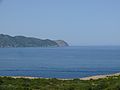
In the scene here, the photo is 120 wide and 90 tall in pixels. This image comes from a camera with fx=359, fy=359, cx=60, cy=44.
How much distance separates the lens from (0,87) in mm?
19953

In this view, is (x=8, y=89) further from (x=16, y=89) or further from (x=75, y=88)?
(x=75, y=88)

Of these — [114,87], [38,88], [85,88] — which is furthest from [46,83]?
[114,87]

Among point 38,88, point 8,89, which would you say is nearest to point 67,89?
point 38,88

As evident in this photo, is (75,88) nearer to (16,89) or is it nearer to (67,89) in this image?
(67,89)

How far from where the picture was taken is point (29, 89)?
20.8 metres

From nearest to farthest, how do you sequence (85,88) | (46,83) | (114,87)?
(114,87) < (85,88) < (46,83)

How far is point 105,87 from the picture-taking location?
70.4 ft

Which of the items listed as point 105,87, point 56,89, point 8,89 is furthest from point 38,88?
point 105,87

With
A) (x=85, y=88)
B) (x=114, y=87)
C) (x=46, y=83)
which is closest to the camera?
(x=114, y=87)

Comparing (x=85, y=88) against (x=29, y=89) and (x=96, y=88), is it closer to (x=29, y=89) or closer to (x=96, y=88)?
(x=96, y=88)

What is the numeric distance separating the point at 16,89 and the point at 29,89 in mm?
872

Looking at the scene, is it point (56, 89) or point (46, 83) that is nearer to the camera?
point (56, 89)

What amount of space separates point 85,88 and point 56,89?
1778 millimetres

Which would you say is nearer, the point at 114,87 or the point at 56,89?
the point at 114,87
